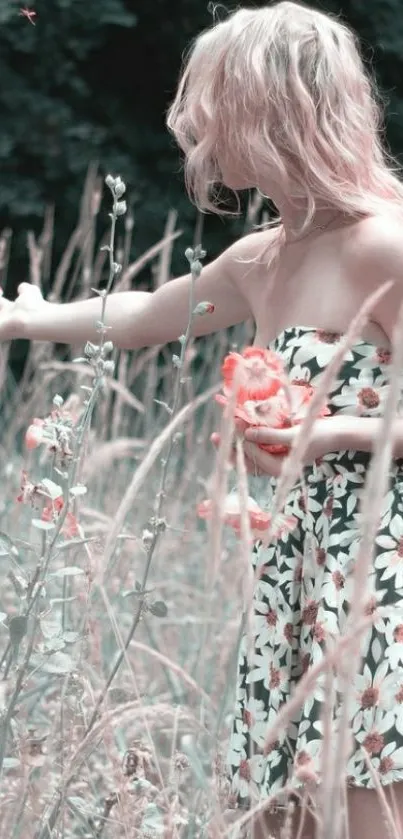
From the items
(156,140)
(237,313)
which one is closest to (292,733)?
(237,313)

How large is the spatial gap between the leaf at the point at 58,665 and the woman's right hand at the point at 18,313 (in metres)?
0.50

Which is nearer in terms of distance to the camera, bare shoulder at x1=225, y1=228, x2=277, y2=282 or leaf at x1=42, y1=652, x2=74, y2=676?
leaf at x1=42, y1=652, x2=74, y2=676

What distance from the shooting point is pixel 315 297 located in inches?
53.6

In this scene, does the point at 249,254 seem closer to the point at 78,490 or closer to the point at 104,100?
the point at 78,490

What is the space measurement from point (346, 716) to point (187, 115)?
911 mm

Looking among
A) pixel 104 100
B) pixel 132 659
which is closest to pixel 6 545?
pixel 132 659

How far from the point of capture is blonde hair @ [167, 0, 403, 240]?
4.44ft

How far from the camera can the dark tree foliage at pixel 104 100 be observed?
4582 mm

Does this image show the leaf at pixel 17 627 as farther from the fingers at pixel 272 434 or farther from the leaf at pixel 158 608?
the fingers at pixel 272 434

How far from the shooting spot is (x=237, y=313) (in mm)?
1563

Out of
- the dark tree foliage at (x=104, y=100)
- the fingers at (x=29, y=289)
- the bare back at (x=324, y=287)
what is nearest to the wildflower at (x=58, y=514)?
the bare back at (x=324, y=287)

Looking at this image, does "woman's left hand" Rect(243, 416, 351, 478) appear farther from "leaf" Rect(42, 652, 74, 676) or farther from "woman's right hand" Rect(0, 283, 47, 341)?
"woman's right hand" Rect(0, 283, 47, 341)

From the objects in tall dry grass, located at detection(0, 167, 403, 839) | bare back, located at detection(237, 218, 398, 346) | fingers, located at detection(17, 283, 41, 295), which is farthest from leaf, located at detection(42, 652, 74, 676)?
fingers, located at detection(17, 283, 41, 295)

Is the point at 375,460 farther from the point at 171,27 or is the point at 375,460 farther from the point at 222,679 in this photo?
the point at 171,27
